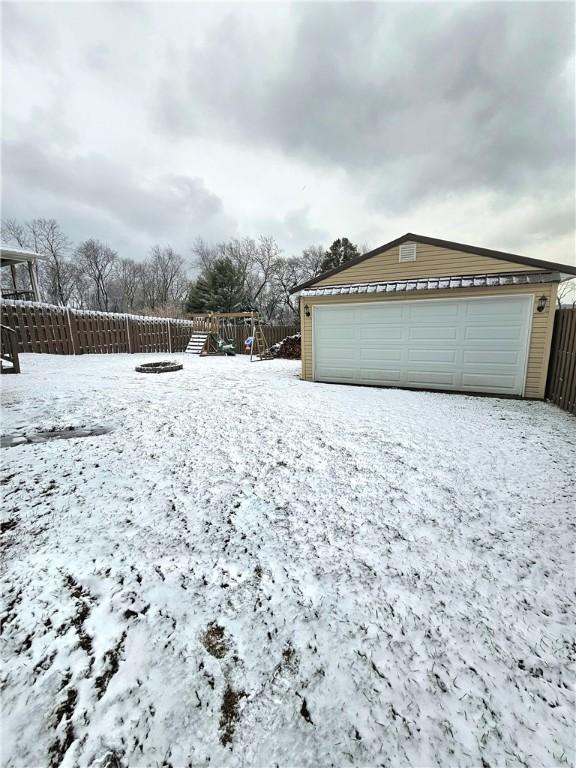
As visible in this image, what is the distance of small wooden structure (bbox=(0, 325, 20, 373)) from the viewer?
6801 mm

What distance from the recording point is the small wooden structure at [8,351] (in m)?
6.80

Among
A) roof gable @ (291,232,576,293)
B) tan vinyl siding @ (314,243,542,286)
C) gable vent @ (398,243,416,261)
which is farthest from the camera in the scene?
gable vent @ (398,243,416,261)

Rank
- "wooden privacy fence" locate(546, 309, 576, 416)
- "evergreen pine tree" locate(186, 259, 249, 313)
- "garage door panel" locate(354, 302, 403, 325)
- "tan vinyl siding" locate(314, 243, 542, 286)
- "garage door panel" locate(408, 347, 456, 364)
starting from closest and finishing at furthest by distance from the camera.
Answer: "wooden privacy fence" locate(546, 309, 576, 416)
"tan vinyl siding" locate(314, 243, 542, 286)
"garage door panel" locate(408, 347, 456, 364)
"garage door panel" locate(354, 302, 403, 325)
"evergreen pine tree" locate(186, 259, 249, 313)

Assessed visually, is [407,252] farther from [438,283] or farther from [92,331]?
→ [92,331]

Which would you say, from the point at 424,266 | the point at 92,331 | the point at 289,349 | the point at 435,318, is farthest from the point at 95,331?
the point at 435,318

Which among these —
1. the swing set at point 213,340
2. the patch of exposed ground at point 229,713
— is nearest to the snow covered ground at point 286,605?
the patch of exposed ground at point 229,713

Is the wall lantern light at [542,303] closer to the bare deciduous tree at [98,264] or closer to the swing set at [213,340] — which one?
the swing set at [213,340]

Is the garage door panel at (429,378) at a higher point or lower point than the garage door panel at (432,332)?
lower

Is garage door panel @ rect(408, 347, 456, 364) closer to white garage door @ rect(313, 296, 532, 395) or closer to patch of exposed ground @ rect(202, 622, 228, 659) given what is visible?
white garage door @ rect(313, 296, 532, 395)

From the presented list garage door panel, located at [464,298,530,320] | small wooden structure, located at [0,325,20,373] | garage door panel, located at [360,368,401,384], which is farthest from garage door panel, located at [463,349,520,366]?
small wooden structure, located at [0,325,20,373]

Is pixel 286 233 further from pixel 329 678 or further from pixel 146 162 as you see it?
pixel 329 678

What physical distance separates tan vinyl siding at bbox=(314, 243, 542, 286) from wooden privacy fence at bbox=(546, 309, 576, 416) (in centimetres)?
113

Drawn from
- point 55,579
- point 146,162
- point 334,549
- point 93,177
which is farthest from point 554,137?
point 93,177

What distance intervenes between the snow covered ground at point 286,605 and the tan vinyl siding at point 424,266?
434 cm
